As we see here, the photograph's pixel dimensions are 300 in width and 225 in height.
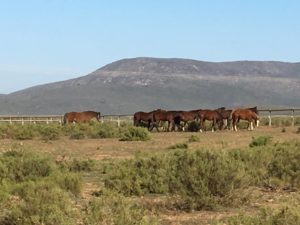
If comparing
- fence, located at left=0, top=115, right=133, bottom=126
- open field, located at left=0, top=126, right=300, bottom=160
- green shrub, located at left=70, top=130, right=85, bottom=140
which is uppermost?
fence, located at left=0, top=115, right=133, bottom=126

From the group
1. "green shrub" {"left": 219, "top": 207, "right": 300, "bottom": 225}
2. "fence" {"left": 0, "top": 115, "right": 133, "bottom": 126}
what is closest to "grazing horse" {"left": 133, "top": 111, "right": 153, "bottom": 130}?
"fence" {"left": 0, "top": 115, "right": 133, "bottom": 126}

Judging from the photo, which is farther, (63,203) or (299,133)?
(299,133)

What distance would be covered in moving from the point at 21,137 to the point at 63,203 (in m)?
27.6

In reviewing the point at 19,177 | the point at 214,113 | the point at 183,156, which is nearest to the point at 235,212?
the point at 183,156

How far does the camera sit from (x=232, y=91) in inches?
7028

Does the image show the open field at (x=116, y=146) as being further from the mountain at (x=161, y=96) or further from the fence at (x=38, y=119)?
the mountain at (x=161, y=96)

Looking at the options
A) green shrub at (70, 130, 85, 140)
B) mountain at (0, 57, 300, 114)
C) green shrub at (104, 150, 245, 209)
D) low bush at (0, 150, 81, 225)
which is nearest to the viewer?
low bush at (0, 150, 81, 225)

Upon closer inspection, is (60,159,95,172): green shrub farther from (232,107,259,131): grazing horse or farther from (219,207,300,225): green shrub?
(232,107,259,131): grazing horse

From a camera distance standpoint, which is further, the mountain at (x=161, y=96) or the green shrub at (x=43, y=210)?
the mountain at (x=161, y=96)

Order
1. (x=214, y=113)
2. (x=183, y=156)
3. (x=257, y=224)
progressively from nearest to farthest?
(x=257, y=224), (x=183, y=156), (x=214, y=113)

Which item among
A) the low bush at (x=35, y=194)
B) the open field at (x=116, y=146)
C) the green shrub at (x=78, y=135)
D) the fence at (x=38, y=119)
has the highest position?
the low bush at (x=35, y=194)

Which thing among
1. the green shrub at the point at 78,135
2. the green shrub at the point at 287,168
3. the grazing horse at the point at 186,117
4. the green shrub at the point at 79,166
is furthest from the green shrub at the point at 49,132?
the green shrub at the point at 287,168

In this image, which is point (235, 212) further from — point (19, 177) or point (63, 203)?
point (19, 177)

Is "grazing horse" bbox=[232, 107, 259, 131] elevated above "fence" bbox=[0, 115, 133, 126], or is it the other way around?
"grazing horse" bbox=[232, 107, 259, 131]
